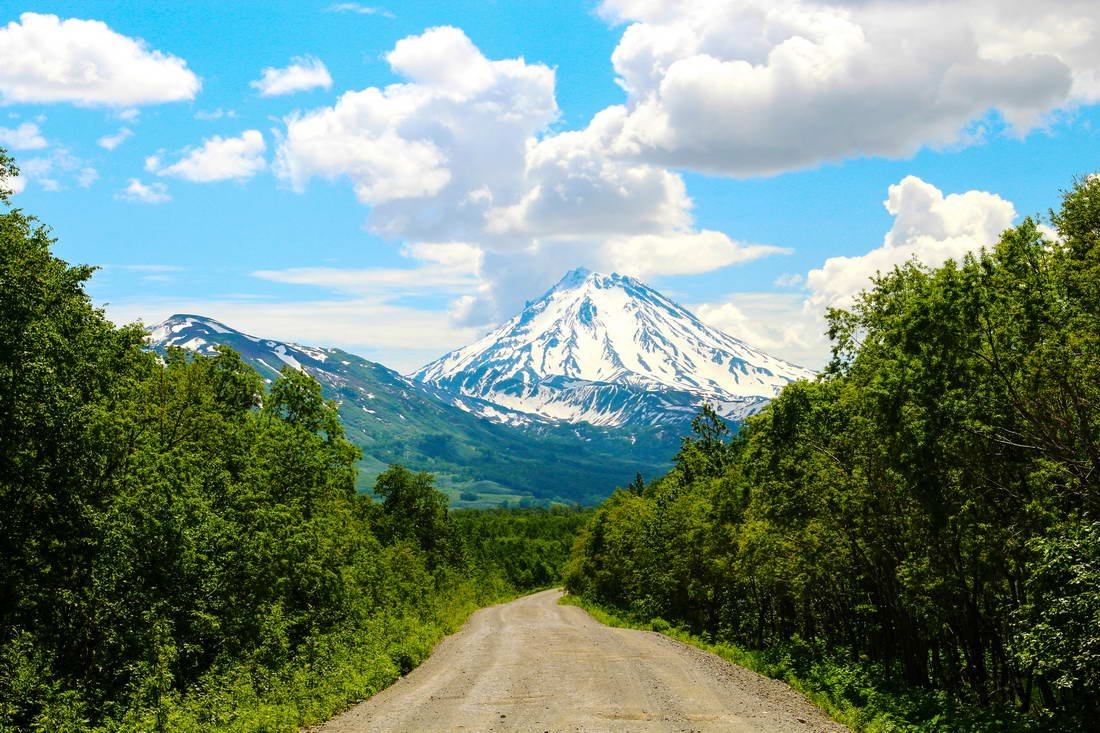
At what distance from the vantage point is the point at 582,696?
2181cm

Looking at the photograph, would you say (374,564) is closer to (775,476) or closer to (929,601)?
(775,476)

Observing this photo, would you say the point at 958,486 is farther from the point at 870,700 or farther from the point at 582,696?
the point at 582,696

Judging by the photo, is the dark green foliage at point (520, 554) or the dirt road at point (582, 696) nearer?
the dirt road at point (582, 696)

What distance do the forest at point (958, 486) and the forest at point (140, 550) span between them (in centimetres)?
1516

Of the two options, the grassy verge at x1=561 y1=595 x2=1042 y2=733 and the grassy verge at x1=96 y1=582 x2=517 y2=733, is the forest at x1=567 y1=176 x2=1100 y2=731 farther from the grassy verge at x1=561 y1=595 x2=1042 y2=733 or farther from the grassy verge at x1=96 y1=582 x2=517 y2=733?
the grassy verge at x1=96 y1=582 x2=517 y2=733

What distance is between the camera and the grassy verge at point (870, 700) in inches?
643

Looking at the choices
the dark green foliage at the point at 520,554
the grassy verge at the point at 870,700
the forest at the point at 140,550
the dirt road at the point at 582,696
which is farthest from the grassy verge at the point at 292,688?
the dark green foliage at the point at 520,554

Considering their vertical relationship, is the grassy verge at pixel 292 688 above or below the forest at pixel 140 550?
below

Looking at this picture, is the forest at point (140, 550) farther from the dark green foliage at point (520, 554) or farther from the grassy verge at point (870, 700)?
the dark green foliage at point (520, 554)

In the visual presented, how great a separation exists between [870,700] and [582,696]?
25.5ft

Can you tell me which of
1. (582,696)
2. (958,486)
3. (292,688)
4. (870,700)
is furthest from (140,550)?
(958,486)

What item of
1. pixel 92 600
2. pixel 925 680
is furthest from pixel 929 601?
pixel 92 600

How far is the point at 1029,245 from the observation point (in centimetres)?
1827

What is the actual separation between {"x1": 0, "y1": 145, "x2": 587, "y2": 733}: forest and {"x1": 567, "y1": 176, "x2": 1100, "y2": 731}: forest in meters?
15.2
